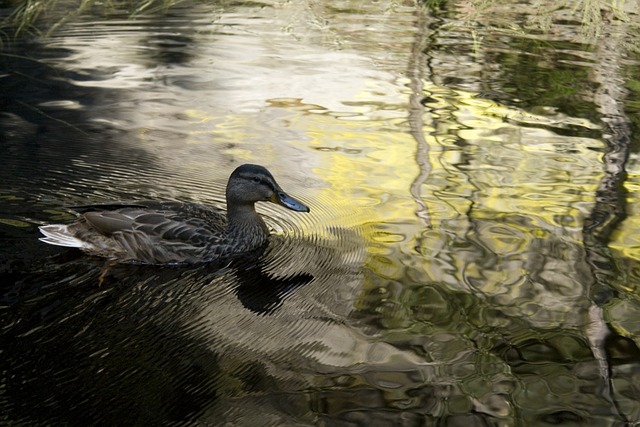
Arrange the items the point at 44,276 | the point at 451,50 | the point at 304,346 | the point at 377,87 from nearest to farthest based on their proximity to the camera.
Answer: the point at 304,346 → the point at 44,276 → the point at 377,87 → the point at 451,50

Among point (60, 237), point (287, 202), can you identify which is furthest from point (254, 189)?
point (60, 237)

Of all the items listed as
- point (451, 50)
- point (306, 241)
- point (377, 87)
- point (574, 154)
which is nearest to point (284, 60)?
point (377, 87)

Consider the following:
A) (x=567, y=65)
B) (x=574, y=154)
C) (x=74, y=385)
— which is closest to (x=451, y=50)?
(x=567, y=65)

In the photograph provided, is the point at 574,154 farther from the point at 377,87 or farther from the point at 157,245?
the point at 157,245

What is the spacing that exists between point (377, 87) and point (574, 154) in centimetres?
279

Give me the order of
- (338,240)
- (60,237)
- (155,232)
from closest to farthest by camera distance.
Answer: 1. (60,237)
2. (155,232)
3. (338,240)

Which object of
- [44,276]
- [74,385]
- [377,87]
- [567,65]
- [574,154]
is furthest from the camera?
[567,65]

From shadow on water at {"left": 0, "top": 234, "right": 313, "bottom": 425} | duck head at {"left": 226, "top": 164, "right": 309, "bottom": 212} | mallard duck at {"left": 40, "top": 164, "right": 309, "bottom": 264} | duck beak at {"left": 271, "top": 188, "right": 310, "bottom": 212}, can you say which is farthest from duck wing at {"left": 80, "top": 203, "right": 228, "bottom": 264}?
duck beak at {"left": 271, "top": 188, "right": 310, "bottom": 212}

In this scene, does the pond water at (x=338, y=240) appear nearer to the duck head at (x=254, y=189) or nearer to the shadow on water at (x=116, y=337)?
the shadow on water at (x=116, y=337)

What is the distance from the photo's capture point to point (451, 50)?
11.4 meters

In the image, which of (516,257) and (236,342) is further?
(516,257)

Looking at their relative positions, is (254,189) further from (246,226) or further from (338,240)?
(338,240)

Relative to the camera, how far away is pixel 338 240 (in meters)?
5.77

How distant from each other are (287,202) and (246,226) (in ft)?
1.09
